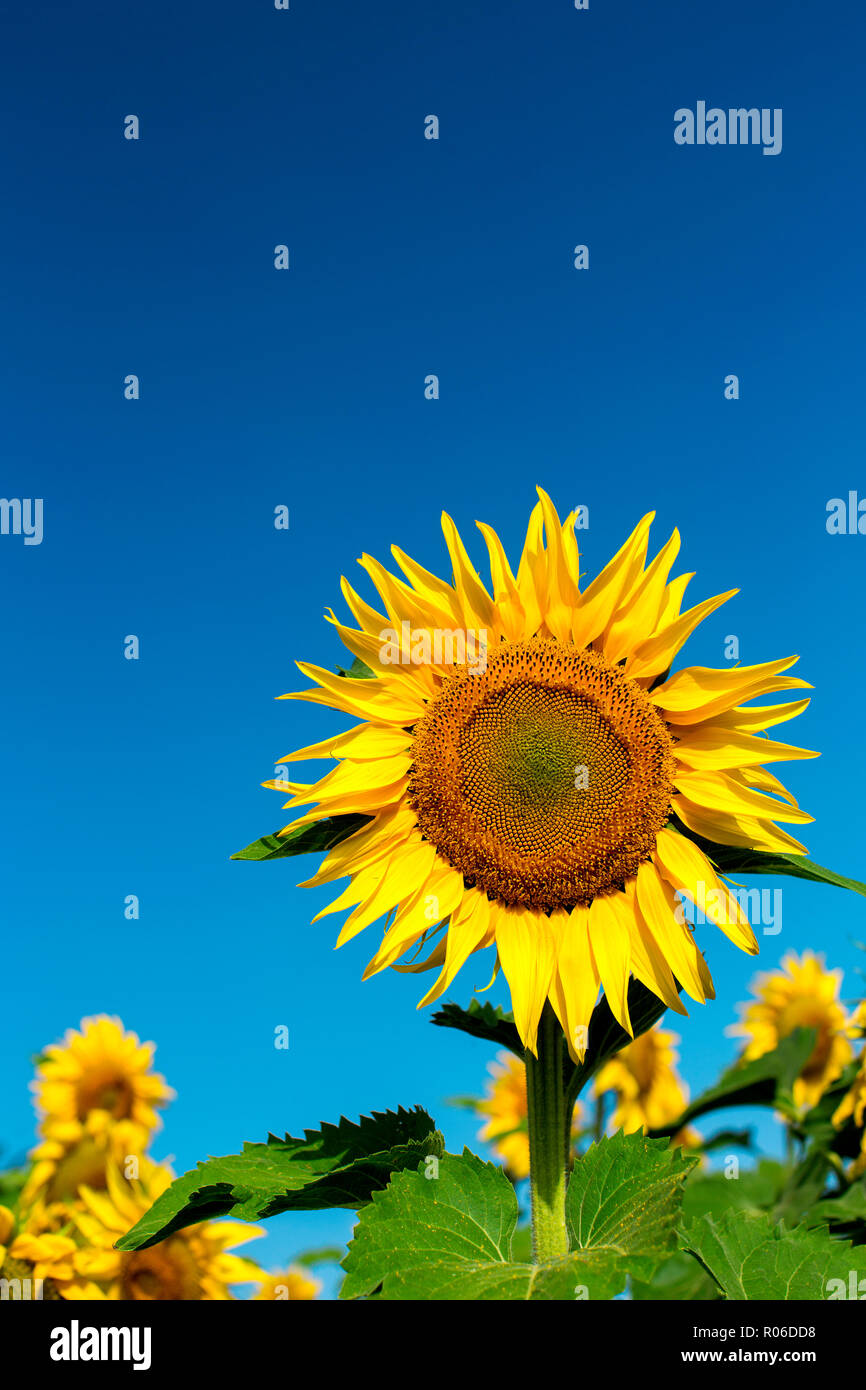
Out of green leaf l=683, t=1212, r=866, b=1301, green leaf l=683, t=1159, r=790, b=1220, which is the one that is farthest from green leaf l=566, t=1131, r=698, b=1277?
green leaf l=683, t=1159, r=790, b=1220

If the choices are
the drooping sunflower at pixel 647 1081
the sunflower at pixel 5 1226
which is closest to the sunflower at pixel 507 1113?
the drooping sunflower at pixel 647 1081

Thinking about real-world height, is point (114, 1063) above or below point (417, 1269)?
above

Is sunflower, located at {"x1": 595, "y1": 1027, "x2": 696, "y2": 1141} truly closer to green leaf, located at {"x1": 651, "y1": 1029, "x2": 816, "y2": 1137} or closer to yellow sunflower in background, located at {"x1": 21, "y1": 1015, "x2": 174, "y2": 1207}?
green leaf, located at {"x1": 651, "y1": 1029, "x2": 816, "y2": 1137}

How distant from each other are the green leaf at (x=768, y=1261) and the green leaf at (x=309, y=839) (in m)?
1.72

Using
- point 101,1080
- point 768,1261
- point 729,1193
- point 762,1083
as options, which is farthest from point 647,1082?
point 768,1261

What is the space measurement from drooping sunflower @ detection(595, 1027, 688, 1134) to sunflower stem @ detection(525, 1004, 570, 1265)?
650 cm

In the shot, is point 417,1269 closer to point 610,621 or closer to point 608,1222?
point 608,1222

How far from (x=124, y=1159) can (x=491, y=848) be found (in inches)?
180

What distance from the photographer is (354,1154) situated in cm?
398

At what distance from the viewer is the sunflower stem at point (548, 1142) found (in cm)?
370

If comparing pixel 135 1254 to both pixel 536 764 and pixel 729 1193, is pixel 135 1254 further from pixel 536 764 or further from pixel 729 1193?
pixel 536 764

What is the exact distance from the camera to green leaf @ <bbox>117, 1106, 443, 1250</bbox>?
11.7 ft

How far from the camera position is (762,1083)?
21.7ft
